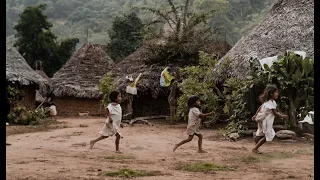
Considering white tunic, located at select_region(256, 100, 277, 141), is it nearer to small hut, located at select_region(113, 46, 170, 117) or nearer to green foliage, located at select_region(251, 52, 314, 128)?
green foliage, located at select_region(251, 52, 314, 128)

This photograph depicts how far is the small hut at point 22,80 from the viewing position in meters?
19.5

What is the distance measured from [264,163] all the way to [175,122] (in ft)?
34.4

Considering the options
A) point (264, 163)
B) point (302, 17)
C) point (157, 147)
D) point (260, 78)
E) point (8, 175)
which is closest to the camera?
point (8, 175)

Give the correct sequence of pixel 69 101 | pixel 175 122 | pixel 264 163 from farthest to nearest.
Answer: pixel 69 101 → pixel 175 122 → pixel 264 163

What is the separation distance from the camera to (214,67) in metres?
14.3

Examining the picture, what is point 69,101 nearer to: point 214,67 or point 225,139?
point 214,67

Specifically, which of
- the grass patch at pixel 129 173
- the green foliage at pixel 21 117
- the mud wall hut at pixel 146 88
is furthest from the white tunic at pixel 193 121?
the green foliage at pixel 21 117

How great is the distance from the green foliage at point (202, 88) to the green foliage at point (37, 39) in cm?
1556

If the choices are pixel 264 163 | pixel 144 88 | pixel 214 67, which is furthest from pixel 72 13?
pixel 264 163

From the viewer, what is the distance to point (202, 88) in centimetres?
1377

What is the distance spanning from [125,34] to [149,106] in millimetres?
11405

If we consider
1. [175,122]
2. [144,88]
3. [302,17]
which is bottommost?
[175,122]

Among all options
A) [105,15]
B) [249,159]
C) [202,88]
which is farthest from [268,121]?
[105,15]

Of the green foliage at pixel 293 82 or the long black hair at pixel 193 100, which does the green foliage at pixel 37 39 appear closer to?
the green foliage at pixel 293 82
